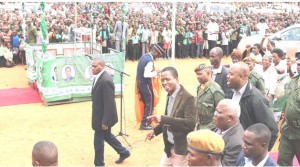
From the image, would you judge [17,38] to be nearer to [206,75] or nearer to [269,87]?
[269,87]

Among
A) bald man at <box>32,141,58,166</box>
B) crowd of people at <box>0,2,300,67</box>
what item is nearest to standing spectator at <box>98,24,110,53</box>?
crowd of people at <box>0,2,300,67</box>

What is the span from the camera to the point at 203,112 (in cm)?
573

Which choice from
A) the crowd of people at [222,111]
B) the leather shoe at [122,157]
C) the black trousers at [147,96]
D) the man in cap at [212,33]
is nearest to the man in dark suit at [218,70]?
the crowd of people at [222,111]

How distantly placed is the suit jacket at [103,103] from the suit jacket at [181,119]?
4.91ft

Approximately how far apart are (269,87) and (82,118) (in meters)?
4.45

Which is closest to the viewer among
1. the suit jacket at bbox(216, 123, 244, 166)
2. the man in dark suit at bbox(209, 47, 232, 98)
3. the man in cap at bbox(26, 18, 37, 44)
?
the suit jacket at bbox(216, 123, 244, 166)

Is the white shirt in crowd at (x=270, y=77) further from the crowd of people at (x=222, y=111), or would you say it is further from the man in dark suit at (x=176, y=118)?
the man in dark suit at (x=176, y=118)

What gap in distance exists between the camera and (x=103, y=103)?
267 inches

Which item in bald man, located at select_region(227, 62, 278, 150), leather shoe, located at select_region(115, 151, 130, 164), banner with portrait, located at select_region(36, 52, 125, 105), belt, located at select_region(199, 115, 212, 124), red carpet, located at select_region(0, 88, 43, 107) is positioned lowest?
red carpet, located at select_region(0, 88, 43, 107)

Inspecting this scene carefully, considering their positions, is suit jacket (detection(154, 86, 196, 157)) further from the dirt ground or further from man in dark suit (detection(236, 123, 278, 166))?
the dirt ground

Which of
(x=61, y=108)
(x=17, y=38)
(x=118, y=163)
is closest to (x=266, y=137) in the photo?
(x=118, y=163)

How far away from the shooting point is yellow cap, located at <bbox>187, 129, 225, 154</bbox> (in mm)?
3195

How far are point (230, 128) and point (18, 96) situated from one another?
9.49 meters

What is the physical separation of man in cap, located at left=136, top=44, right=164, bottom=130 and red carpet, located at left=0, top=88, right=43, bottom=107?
392 centimetres
